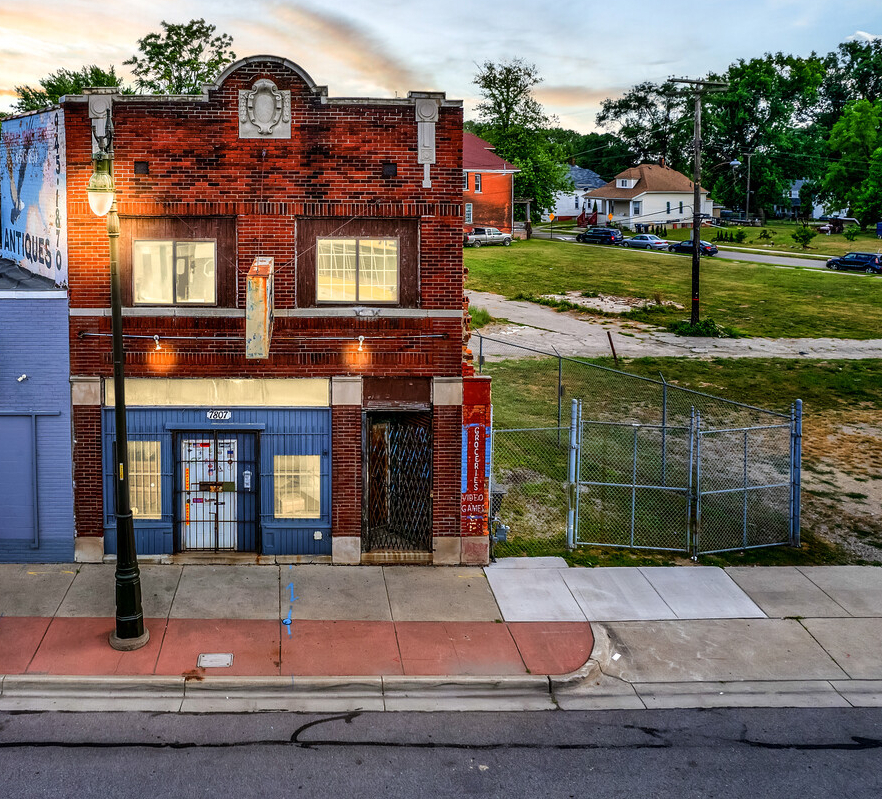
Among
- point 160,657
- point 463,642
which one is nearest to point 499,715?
point 463,642

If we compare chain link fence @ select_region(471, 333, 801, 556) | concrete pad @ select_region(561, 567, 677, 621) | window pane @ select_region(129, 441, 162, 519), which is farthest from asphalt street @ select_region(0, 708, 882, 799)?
chain link fence @ select_region(471, 333, 801, 556)

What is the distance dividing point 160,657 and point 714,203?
4086 inches

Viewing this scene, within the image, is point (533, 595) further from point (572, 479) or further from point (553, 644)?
point (572, 479)

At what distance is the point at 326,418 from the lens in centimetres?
1664

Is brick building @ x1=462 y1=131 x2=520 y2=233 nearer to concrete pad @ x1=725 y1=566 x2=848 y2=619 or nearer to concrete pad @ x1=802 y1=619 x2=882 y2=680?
concrete pad @ x1=725 y1=566 x2=848 y2=619

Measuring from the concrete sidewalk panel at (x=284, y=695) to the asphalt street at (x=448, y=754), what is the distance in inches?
9.5

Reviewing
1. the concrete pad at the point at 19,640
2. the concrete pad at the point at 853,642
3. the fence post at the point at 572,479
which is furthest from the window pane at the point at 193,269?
the concrete pad at the point at 853,642

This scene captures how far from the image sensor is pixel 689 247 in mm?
73188

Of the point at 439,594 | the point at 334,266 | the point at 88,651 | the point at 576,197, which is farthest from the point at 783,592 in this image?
the point at 576,197

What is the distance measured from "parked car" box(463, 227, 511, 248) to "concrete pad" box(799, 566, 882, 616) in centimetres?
5457

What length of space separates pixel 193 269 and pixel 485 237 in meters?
56.4

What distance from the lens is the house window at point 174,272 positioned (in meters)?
16.3

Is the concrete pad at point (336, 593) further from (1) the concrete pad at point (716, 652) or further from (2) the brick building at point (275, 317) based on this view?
(1) the concrete pad at point (716, 652)

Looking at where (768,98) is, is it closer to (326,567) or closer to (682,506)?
(682,506)
